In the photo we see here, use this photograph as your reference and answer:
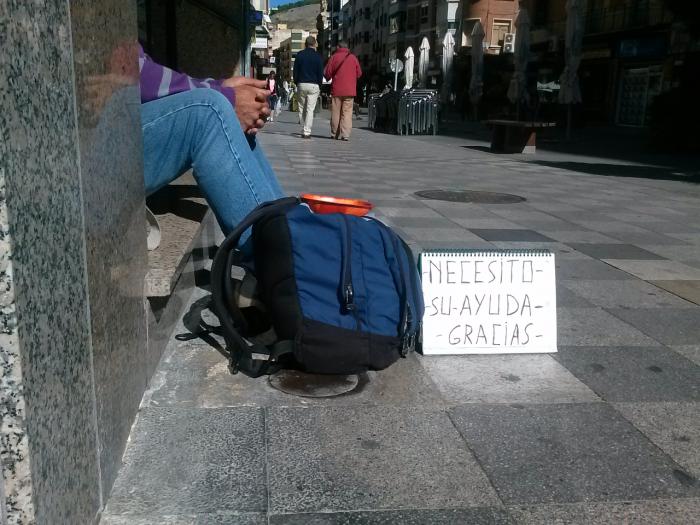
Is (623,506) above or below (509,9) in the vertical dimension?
below

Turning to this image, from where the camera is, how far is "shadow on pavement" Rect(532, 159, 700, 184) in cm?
1012

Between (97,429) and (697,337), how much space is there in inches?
105

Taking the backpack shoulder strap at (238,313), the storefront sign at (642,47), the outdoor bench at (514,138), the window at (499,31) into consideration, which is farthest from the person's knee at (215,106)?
the window at (499,31)

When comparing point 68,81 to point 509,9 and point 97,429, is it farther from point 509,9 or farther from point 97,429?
point 509,9

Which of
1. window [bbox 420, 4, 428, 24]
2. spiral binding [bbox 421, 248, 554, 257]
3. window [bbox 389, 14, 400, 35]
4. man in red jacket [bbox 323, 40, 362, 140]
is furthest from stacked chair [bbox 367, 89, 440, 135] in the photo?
window [bbox 389, 14, 400, 35]

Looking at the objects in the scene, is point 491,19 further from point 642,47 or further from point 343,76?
point 343,76

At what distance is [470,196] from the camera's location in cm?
734

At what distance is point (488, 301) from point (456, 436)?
836mm

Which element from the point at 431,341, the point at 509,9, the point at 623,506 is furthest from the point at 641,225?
the point at 509,9

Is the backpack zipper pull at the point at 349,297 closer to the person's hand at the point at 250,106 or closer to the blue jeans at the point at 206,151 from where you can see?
the blue jeans at the point at 206,151

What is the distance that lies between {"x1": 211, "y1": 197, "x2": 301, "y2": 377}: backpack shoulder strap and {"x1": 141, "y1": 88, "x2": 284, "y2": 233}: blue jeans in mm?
266

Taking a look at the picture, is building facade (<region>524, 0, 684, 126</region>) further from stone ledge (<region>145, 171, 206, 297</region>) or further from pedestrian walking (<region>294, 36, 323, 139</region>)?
stone ledge (<region>145, 171, 206, 297</region>)

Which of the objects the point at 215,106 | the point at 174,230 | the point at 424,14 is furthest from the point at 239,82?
the point at 424,14

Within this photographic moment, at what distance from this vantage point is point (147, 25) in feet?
13.1
